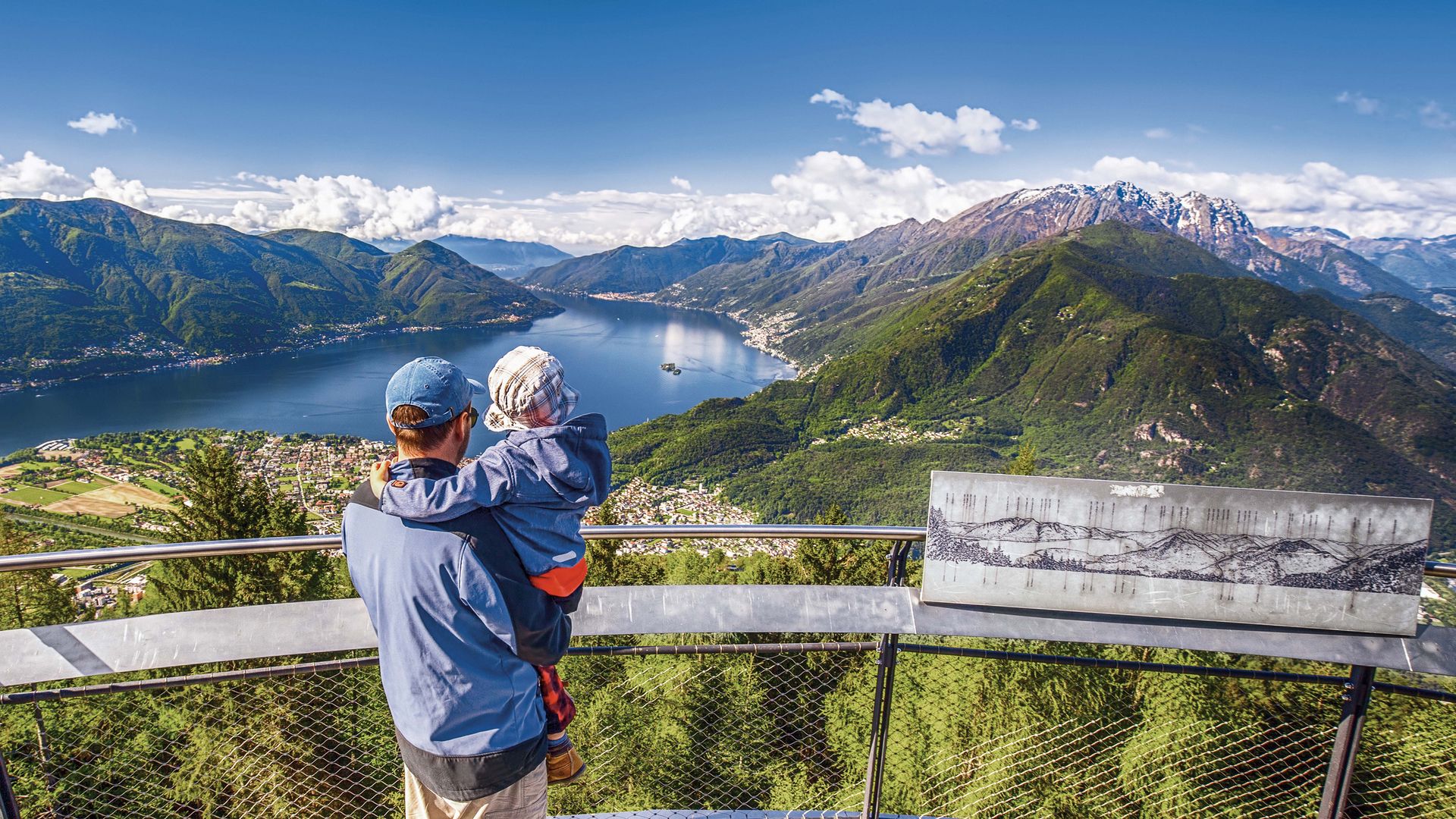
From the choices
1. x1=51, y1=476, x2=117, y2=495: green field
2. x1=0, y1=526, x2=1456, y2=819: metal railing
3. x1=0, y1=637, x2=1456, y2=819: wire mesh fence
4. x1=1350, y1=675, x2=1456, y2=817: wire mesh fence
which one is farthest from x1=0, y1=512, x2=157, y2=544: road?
x1=1350, y1=675, x2=1456, y2=817: wire mesh fence

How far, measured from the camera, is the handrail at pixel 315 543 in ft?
7.77

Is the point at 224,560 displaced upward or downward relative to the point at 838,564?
upward

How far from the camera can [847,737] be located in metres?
10.6

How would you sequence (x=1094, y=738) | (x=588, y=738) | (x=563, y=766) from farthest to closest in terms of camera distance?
1. (x=588, y=738)
2. (x=1094, y=738)
3. (x=563, y=766)

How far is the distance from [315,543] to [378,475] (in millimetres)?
1208

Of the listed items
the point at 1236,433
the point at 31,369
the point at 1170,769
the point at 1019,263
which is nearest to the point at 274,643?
the point at 1170,769

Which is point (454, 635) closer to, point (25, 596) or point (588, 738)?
point (588, 738)

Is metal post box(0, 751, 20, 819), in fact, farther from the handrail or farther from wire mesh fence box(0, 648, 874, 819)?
wire mesh fence box(0, 648, 874, 819)

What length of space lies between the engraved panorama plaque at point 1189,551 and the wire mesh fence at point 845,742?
289 cm

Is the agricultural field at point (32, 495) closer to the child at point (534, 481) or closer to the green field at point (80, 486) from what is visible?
the green field at point (80, 486)

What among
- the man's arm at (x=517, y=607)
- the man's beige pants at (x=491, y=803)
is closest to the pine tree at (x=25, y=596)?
the man's beige pants at (x=491, y=803)

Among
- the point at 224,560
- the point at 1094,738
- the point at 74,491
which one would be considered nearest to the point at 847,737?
the point at 1094,738

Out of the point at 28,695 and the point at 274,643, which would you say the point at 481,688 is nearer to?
the point at 274,643

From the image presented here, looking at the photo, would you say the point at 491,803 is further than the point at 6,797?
No
